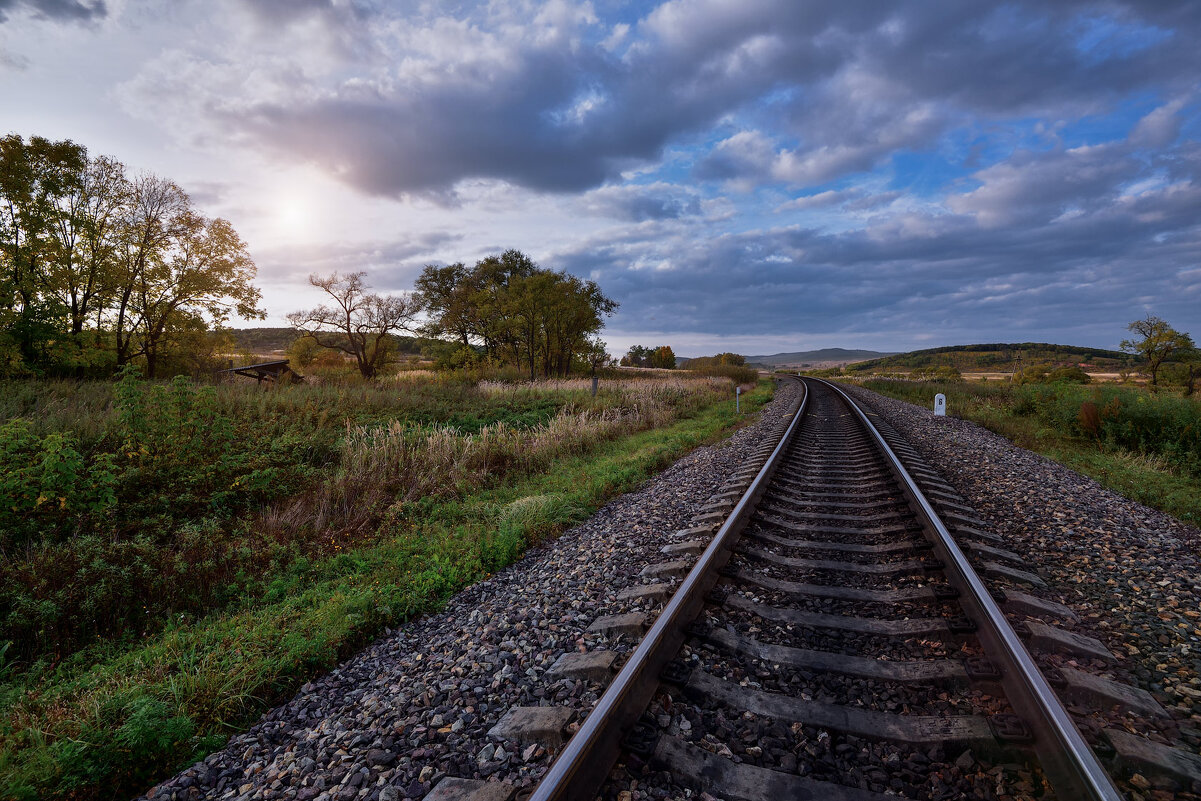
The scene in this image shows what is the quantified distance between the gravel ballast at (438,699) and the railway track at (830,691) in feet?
1.18

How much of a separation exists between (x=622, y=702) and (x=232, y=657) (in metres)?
3.12

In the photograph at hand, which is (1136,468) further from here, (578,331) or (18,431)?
(578,331)

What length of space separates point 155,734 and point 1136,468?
12793mm

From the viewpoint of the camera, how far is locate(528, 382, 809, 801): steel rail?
1848 mm

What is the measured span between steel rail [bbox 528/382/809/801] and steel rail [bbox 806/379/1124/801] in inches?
63.9

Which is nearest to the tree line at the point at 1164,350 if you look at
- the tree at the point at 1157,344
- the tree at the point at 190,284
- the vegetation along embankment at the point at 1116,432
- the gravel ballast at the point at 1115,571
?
the tree at the point at 1157,344

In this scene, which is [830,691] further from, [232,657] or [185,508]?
[185,508]

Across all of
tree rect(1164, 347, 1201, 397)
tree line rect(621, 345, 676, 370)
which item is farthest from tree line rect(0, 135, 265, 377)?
tree line rect(621, 345, 676, 370)

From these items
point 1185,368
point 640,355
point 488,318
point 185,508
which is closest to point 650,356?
point 640,355

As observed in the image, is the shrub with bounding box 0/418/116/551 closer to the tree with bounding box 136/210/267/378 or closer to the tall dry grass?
the tall dry grass

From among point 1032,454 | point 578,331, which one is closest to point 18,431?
point 1032,454

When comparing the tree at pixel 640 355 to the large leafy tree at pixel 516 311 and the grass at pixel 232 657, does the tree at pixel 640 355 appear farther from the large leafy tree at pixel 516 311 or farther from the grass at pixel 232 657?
the grass at pixel 232 657

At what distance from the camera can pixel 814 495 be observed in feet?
20.0

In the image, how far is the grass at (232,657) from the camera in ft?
8.45
